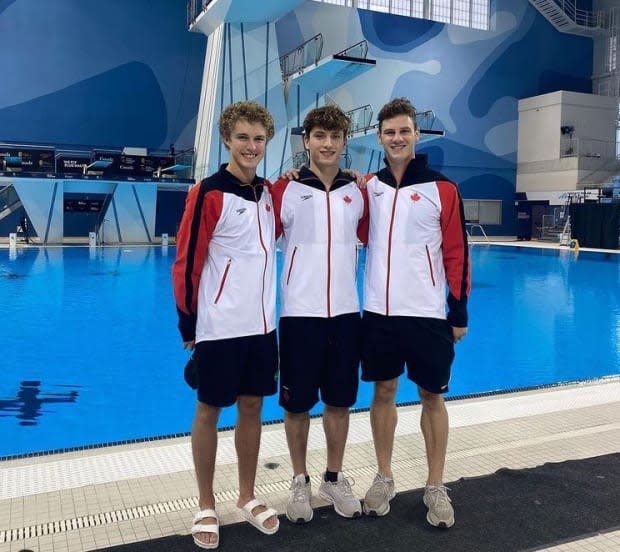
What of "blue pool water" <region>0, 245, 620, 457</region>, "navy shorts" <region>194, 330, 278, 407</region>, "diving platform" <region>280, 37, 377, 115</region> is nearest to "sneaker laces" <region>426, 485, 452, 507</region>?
"navy shorts" <region>194, 330, 278, 407</region>

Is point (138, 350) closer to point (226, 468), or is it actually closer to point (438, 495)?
point (226, 468)

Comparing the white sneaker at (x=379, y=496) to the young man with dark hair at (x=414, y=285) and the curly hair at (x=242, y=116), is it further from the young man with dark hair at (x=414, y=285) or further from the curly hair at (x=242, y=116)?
the curly hair at (x=242, y=116)

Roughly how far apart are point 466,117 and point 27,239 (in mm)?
19373

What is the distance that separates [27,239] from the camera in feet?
67.7

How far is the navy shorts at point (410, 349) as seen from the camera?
7.86 feet

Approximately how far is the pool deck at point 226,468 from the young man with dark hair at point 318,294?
369 mm

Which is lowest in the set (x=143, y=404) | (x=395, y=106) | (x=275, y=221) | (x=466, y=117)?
(x=143, y=404)

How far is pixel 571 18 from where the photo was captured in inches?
1141

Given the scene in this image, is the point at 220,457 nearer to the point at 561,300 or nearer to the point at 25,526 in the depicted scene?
the point at 25,526

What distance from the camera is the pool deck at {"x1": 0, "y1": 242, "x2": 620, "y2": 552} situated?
2.23 meters

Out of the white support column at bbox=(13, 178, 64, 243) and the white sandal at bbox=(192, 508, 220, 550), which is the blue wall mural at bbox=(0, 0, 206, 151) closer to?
the white support column at bbox=(13, 178, 64, 243)

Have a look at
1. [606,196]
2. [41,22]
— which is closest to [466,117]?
[606,196]

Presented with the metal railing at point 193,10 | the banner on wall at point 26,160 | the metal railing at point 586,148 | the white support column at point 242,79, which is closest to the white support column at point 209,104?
→ the white support column at point 242,79

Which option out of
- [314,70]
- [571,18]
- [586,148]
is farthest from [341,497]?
[571,18]
